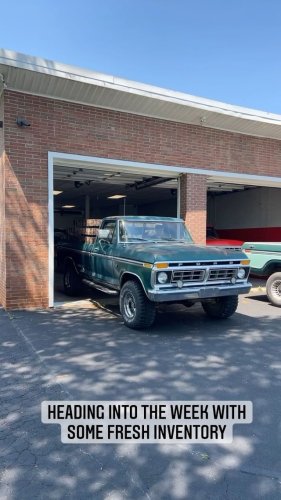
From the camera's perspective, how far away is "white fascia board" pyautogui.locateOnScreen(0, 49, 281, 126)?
7094mm

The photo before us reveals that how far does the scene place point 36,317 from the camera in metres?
7.33

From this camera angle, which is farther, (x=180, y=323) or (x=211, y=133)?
(x=211, y=133)

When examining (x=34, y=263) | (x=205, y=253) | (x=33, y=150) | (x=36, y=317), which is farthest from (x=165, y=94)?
(x=36, y=317)

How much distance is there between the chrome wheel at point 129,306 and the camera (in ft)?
21.2

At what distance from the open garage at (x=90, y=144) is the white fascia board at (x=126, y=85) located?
2 cm

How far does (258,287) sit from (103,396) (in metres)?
8.86

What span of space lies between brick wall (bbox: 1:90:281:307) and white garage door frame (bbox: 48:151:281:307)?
110mm

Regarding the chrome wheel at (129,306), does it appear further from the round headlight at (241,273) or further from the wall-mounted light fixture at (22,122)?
the wall-mounted light fixture at (22,122)

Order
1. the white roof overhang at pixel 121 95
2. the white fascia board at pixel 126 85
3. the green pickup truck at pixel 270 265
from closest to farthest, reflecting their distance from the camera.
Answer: the white fascia board at pixel 126 85 < the white roof overhang at pixel 121 95 < the green pickup truck at pixel 270 265

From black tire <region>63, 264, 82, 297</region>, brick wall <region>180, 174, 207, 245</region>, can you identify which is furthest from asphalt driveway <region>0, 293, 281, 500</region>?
brick wall <region>180, 174, 207, 245</region>

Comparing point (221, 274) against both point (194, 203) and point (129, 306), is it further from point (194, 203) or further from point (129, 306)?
point (194, 203)

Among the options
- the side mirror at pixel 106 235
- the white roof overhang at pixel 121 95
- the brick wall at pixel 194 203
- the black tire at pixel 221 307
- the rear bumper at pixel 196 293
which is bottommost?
the black tire at pixel 221 307

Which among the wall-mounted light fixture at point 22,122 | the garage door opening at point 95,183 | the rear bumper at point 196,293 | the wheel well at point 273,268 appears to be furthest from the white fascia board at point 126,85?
the rear bumper at point 196,293

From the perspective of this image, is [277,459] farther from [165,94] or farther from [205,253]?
[165,94]
